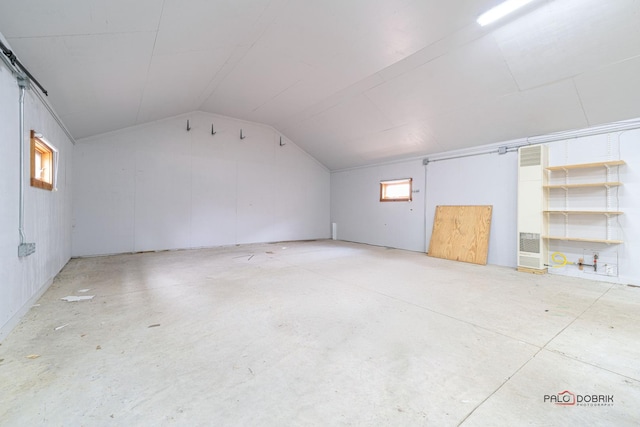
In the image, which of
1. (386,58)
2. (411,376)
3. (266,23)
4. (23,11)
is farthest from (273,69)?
(411,376)

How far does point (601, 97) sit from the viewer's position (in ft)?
11.5

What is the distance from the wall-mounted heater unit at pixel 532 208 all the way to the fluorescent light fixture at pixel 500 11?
2.30 meters

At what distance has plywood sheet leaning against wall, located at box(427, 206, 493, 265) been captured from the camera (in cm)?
513

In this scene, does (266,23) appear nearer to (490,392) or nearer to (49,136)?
(49,136)

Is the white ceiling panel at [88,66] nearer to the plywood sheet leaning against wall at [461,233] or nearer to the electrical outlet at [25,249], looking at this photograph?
the electrical outlet at [25,249]

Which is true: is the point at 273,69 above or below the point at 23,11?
above

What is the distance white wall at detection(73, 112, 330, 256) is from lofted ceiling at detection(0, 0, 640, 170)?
0.64 m

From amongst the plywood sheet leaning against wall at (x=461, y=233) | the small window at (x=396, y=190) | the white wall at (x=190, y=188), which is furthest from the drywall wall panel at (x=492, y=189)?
the white wall at (x=190, y=188)

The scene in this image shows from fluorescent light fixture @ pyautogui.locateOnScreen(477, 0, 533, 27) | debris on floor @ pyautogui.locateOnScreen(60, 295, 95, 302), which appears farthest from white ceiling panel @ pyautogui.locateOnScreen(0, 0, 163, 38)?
fluorescent light fixture @ pyautogui.locateOnScreen(477, 0, 533, 27)

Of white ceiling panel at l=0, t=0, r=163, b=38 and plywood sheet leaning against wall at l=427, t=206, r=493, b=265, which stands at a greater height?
white ceiling panel at l=0, t=0, r=163, b=38

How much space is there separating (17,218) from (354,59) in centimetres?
419

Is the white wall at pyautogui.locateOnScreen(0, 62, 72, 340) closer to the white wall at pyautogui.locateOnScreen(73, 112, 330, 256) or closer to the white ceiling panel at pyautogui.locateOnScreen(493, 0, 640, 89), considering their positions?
the white wall at pyautogui.locateOnScreen(73, 112, 330, 256)

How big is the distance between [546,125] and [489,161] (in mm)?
1064

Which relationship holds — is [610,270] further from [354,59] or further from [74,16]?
[74,16]
